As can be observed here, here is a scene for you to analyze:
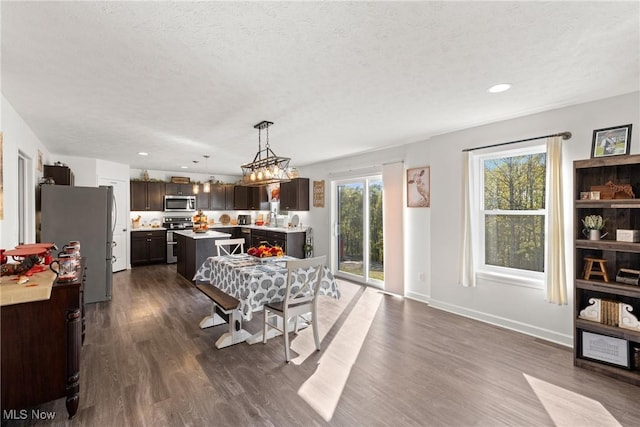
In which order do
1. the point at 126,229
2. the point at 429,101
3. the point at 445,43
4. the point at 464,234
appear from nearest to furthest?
the point at 445,43, the point at 429,101, the point at 464,234, the point at 126,229

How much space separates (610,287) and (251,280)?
320cm

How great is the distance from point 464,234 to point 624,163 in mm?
1671

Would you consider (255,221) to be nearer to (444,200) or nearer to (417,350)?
(444,200)

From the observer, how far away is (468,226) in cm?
393

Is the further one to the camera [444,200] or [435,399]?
[444,200]

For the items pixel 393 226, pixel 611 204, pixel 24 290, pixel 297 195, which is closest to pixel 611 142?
pixel 611 204

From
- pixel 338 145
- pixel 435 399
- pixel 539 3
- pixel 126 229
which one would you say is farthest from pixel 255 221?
pixel 539 3

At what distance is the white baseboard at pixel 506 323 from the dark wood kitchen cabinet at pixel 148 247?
634 centimetres

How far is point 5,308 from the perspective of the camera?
6.40 feet

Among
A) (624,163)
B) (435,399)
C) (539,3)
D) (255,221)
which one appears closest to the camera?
(539,3)

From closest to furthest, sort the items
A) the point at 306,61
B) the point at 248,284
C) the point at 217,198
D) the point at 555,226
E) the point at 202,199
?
the point at 306,61 < the point at 248,284 < the point at 555,226 < the point at 202,199 < the point at 217,198

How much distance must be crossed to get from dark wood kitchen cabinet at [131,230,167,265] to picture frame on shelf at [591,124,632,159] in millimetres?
8226

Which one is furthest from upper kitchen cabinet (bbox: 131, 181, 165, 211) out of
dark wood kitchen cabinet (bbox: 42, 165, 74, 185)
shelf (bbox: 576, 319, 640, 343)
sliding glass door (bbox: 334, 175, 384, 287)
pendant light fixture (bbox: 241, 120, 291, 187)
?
shelf (bbox: 576, 319, 640, 343)

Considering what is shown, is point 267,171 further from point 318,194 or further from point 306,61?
point 318,194
